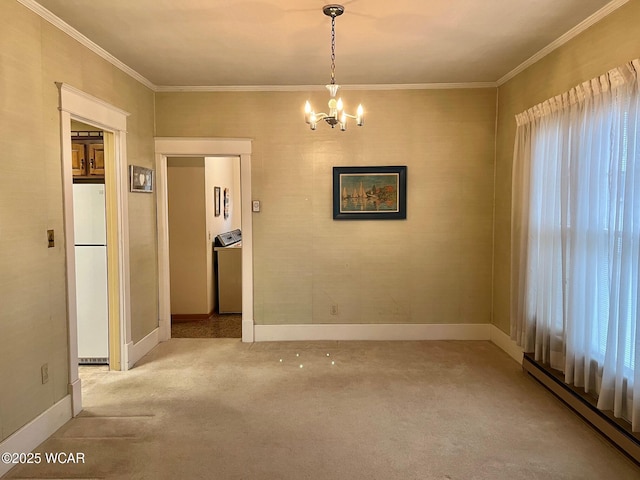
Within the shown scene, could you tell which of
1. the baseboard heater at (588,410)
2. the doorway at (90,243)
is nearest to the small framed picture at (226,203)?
the doorway at (90,243)

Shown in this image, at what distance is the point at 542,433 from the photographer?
9.23 feet

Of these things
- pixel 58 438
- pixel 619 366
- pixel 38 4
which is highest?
pixel 38 4

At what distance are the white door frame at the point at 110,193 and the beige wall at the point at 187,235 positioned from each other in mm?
1734

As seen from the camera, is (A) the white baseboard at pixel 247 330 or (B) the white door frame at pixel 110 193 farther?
(A) the white baseboard at pixel 247 330

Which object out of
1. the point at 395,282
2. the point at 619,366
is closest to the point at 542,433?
the point at 619,366

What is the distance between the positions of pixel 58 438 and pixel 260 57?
3282 millimetres

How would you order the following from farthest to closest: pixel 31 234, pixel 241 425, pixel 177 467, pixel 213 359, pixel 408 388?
pixel 213 359, pixel 408 388, pixel 241 425, pixel 31 234, pixel 177 467

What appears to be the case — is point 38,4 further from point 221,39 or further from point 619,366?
point 619,366

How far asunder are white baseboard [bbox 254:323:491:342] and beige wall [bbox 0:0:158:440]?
2.24m

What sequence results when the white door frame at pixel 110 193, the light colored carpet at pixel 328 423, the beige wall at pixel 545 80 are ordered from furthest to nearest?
the white door frame at pixel 110 193
the beige wall at pixel 545 80
the light colored carpet at pixel 328 423

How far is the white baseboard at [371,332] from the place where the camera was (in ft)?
15.7

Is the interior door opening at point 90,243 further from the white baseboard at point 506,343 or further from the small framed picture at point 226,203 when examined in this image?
the white baseboard at point 506,343

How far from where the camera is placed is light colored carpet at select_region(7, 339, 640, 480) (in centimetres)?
245

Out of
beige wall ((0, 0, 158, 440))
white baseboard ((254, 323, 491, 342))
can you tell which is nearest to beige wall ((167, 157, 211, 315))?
white baseboard ((254, 323, 491, 342))
